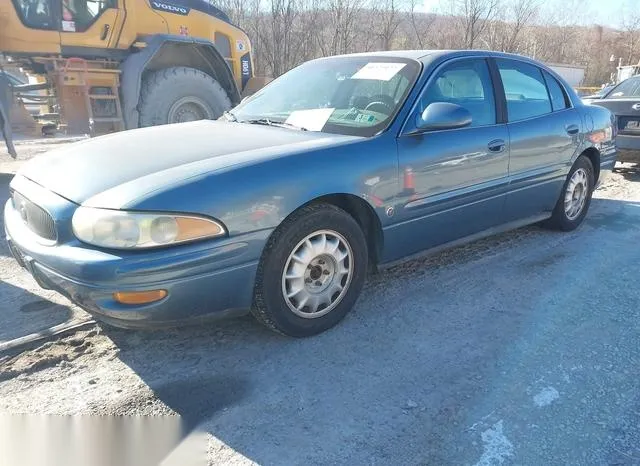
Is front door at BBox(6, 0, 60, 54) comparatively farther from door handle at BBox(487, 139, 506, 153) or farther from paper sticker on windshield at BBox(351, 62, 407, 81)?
door handle at BBox(487, 139, 506, 153)

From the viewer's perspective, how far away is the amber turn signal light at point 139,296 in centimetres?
228

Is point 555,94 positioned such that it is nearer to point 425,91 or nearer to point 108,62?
point 425,91

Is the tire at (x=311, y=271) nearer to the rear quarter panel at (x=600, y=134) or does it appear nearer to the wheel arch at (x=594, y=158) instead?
the rear quarter panel at (x=600, y=134)

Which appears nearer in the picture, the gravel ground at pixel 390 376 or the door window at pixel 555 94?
the gravel ground at pixel 390 376

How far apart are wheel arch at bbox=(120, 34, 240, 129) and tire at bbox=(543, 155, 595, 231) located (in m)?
5.81

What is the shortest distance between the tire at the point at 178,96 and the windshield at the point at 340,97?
4148 mm

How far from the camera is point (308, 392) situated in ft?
7.98

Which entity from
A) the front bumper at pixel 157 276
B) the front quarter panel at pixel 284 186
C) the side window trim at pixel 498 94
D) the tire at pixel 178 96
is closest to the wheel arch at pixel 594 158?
the side window trim at pixel 498 94

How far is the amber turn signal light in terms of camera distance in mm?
2281

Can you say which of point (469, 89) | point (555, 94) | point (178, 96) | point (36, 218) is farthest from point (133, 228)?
point (178, 96)

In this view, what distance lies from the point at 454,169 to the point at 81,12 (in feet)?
21.1

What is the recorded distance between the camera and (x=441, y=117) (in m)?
3.15

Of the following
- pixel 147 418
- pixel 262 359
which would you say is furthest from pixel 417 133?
pixel 147 418

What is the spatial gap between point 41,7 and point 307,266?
653 cm
